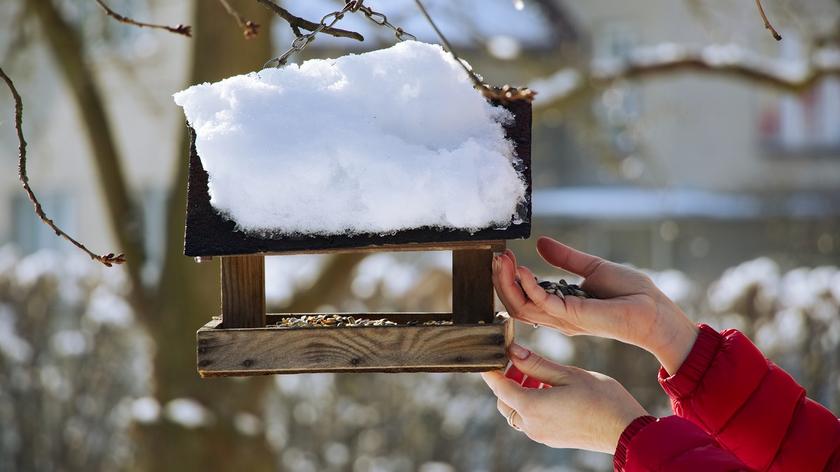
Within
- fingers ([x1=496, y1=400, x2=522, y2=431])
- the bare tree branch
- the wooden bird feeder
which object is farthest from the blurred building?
the wooden bird feeder

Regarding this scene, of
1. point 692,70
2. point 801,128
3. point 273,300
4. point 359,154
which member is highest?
point 692,70

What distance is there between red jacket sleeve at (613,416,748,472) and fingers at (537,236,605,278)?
1.12 ft

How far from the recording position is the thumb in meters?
1.82

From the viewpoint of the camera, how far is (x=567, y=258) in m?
2.02

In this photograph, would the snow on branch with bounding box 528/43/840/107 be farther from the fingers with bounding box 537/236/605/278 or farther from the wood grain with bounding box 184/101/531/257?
the wood grain with bounding box 184/101/531/257

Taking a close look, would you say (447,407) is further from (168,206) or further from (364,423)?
(168,206)

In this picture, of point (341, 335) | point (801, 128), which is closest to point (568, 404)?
point (341, 335)

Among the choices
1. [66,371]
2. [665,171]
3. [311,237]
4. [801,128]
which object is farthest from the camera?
[801,128]

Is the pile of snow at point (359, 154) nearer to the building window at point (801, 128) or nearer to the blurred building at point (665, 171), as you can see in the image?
the blurred building at point (665, 171)

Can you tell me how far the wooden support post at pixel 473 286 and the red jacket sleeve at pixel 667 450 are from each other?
34 centimetres

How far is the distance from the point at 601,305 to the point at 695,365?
0.95ft

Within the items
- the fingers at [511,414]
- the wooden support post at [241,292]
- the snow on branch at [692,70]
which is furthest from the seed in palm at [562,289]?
the snow on branch at [692,70]

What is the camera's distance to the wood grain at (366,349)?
174 cm

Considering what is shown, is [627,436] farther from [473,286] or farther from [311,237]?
[311,237]
